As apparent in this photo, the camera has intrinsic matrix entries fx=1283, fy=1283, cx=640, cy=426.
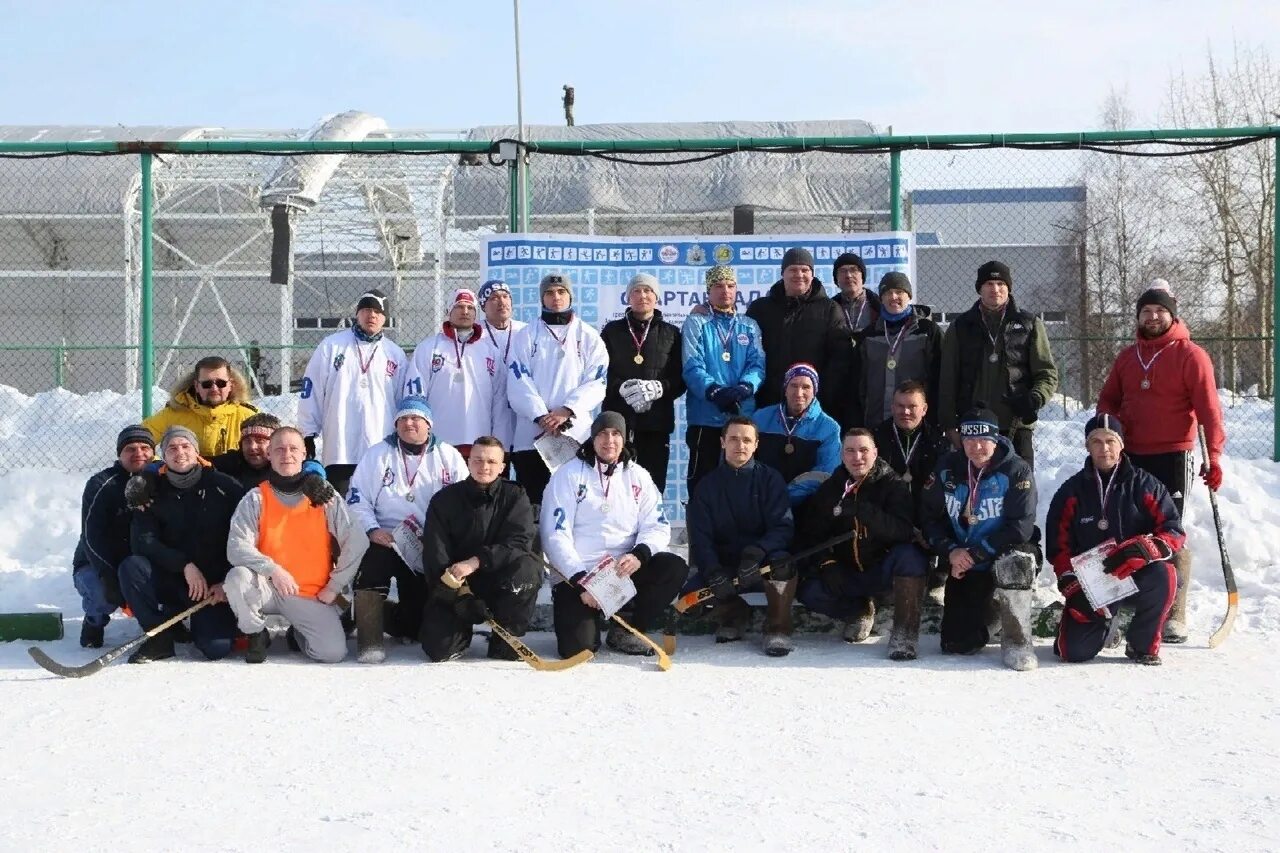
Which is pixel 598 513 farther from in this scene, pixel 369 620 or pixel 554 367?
pixel 369 620

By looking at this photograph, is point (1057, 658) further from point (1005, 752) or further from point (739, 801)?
point (739, 801)

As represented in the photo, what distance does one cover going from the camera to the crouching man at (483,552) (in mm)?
5797

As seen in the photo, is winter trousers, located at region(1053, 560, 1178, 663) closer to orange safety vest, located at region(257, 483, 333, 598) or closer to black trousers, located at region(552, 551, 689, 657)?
black trousers, located at region(552, 551, 689, 657)

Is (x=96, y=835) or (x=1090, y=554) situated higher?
(x=1090, y=554)

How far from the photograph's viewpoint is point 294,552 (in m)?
5.85

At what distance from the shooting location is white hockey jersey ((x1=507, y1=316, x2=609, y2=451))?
259 inches

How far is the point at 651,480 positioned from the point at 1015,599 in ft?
5.91

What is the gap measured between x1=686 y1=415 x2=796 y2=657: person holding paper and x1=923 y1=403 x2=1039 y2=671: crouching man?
0.70 meters

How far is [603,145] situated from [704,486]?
2.35 metres

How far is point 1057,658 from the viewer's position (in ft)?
19.0

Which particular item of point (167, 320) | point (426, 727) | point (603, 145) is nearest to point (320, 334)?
point (167, 320)

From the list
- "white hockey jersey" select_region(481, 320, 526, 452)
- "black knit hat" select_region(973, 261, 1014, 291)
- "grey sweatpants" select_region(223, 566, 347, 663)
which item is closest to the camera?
"grey sweatpants" select_region(223, 566, 347, 663)

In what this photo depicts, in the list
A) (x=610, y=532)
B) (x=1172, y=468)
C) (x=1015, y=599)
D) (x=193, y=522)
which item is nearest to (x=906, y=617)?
(x=1015, y=599)

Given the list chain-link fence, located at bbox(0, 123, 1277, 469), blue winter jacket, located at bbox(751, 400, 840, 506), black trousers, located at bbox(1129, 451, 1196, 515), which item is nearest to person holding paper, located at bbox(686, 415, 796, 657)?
blue winter jacket, located at bbox(751, 400, 840, 506)
